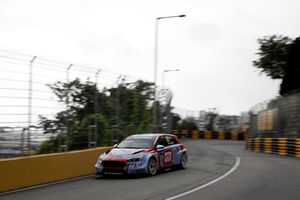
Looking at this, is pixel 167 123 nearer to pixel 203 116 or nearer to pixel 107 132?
pixel 107 132

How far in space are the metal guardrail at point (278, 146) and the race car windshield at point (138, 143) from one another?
12504 mm

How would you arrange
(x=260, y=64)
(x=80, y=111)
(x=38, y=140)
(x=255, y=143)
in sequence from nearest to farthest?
(x=38, y=140) < (x=80, y=111) < (x=255, y=143) < (x=260, y=64)

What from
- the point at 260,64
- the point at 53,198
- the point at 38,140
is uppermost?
the point at 260,64

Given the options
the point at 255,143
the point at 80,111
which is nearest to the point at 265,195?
the point at 80,111

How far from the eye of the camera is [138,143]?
17844mm

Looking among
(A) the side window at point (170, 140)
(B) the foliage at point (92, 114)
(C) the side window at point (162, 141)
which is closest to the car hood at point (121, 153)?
(C) the side window at point (162, 141)

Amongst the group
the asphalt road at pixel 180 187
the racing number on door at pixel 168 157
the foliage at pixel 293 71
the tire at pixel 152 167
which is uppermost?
the foliage at pixel 293 71

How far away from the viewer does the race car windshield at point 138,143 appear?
692 inches

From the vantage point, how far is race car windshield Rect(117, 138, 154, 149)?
57.7 feet

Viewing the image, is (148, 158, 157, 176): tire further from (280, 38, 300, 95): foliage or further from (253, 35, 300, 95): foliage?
(253, 35, 300, 95): foliage

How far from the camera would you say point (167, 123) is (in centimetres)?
2850

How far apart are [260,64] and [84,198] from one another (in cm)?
4914

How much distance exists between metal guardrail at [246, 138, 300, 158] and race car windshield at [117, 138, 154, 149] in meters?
12.5

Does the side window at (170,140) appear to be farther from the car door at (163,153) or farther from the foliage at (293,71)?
the foliage at (293,71)
